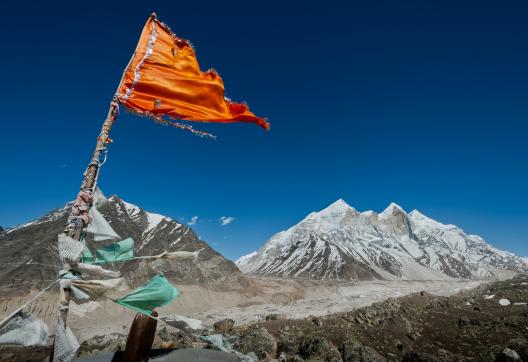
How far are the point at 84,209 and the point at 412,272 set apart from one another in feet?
584

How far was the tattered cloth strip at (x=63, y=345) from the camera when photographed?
3.80 meters

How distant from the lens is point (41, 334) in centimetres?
397

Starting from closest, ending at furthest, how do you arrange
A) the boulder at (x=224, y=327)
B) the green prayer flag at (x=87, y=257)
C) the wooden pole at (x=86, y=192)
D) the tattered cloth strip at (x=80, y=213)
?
the wooden pole at (x=86, y=192)
the tattered cloth strip at (x=80, y=213)
the green prayer flag at (x=87, y=257)
the boulder at (x=224, y=327)

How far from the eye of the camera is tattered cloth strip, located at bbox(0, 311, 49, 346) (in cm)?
380

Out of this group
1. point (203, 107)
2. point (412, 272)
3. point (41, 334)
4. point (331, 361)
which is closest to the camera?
point (41, 334)

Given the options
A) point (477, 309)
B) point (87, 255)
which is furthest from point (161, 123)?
point (477, 309)

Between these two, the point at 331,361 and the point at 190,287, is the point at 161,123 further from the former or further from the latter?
the point at 190,287

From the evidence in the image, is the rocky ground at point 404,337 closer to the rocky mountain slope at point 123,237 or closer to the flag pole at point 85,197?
the flag pole at point 85,197

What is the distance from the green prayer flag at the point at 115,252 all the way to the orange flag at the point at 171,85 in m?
2.00

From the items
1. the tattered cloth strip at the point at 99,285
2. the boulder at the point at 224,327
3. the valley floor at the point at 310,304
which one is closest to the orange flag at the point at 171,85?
the tattered cloth strip at the point at 99,285

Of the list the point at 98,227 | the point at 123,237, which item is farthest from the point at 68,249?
the point at 123,237

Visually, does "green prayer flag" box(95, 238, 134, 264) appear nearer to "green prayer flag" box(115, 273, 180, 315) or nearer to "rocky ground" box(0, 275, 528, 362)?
"green prayer flag" box(115, 273, 180, 315)

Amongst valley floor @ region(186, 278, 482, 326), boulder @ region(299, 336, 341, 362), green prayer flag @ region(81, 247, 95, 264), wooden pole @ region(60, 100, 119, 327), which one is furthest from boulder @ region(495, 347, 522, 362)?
valley floor @ region(186, 278, 482, 326)

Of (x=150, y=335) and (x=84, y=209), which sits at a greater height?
(x=84, y=209)
